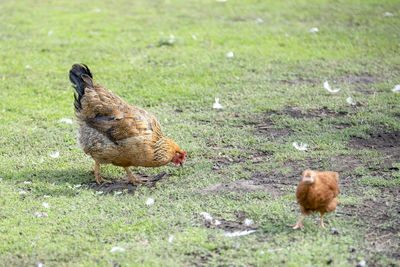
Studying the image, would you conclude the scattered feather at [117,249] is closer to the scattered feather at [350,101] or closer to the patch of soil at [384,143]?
the patch of soil at [384,143]

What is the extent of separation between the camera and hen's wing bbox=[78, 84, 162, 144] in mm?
5769

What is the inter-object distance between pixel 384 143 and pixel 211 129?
7.96 feet

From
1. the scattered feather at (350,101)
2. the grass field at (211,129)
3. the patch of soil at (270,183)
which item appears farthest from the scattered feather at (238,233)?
the scattered feather at (350,101)

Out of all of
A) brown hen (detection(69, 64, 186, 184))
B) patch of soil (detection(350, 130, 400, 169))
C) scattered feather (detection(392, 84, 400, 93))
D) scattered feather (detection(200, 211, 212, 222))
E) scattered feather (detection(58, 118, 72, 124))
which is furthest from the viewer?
scattered feather (detection(392, 84, 400, 93))

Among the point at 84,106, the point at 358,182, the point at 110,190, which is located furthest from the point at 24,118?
the point at 358,182

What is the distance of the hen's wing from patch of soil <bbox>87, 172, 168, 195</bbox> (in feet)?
1.86

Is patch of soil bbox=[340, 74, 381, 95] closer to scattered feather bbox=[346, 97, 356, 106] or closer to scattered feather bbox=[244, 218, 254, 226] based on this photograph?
scattered feather bbox=[346, 97, 356, 106]

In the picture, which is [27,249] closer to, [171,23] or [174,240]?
[174,240]

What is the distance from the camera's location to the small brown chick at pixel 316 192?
14.8 feet

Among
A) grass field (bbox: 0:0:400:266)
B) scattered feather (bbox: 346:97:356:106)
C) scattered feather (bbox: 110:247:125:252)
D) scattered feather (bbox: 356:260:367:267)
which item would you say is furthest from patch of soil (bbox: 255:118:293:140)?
scattered feather (bbox: 110:247:125:252)

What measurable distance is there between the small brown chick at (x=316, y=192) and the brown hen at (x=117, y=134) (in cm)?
190

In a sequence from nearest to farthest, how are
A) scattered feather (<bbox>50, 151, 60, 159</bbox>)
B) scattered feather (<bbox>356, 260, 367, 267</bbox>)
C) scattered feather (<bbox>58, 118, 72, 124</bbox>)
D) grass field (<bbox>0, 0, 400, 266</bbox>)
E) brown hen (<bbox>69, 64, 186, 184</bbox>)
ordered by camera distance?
scattered feather (<bbox>356, 260, 367, 267</bbox>) < grass field (<bbox>0, 0, 400, 266</bbox>) < brown hen (<bbox>69, 64, 186, 184</bbox>) < scattered feather (<bbox>50, 151, 60, 159</bbox>) < scattered feather (<bbox>58, 118, 72, 124</bbox>)

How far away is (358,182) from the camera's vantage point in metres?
5.66

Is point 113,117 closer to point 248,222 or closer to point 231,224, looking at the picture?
point 231,224
